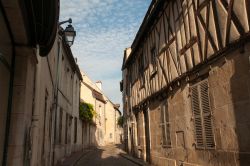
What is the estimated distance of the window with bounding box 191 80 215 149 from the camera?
6.47 metres

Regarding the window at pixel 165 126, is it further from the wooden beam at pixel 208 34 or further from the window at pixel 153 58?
the wooden beam at pixel 208 34

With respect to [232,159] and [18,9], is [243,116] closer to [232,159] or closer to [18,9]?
[232,159]

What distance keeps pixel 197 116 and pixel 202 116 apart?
313mm

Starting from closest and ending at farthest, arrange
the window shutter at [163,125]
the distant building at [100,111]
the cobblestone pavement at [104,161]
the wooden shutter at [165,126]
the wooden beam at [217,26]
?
the wooden beam at [217,26], the wooden shutter at [165,126], the window shutter at [163,125], the cobblestone pavement at [104,161], the distant building at [100,111]

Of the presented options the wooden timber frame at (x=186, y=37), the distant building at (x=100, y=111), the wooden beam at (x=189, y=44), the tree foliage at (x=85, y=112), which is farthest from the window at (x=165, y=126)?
the distant building at (x=100, y=111)

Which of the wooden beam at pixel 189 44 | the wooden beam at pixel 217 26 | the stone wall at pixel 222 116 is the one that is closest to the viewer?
the stone wall at pixel 222 116

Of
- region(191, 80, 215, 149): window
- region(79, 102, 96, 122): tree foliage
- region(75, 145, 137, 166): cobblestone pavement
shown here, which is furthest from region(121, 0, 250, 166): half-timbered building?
region(79, 102, 96, 122): tree foliage

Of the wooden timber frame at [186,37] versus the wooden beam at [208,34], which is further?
the wooden beam at [208,34]

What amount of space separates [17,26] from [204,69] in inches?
173

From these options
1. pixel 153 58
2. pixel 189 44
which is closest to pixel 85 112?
pixel 153 58

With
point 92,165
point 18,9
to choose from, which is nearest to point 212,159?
point 18,9

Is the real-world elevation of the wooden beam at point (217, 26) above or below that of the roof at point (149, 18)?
below

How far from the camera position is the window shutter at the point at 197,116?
693 centimetres

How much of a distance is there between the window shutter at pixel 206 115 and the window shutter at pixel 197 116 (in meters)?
0.25
